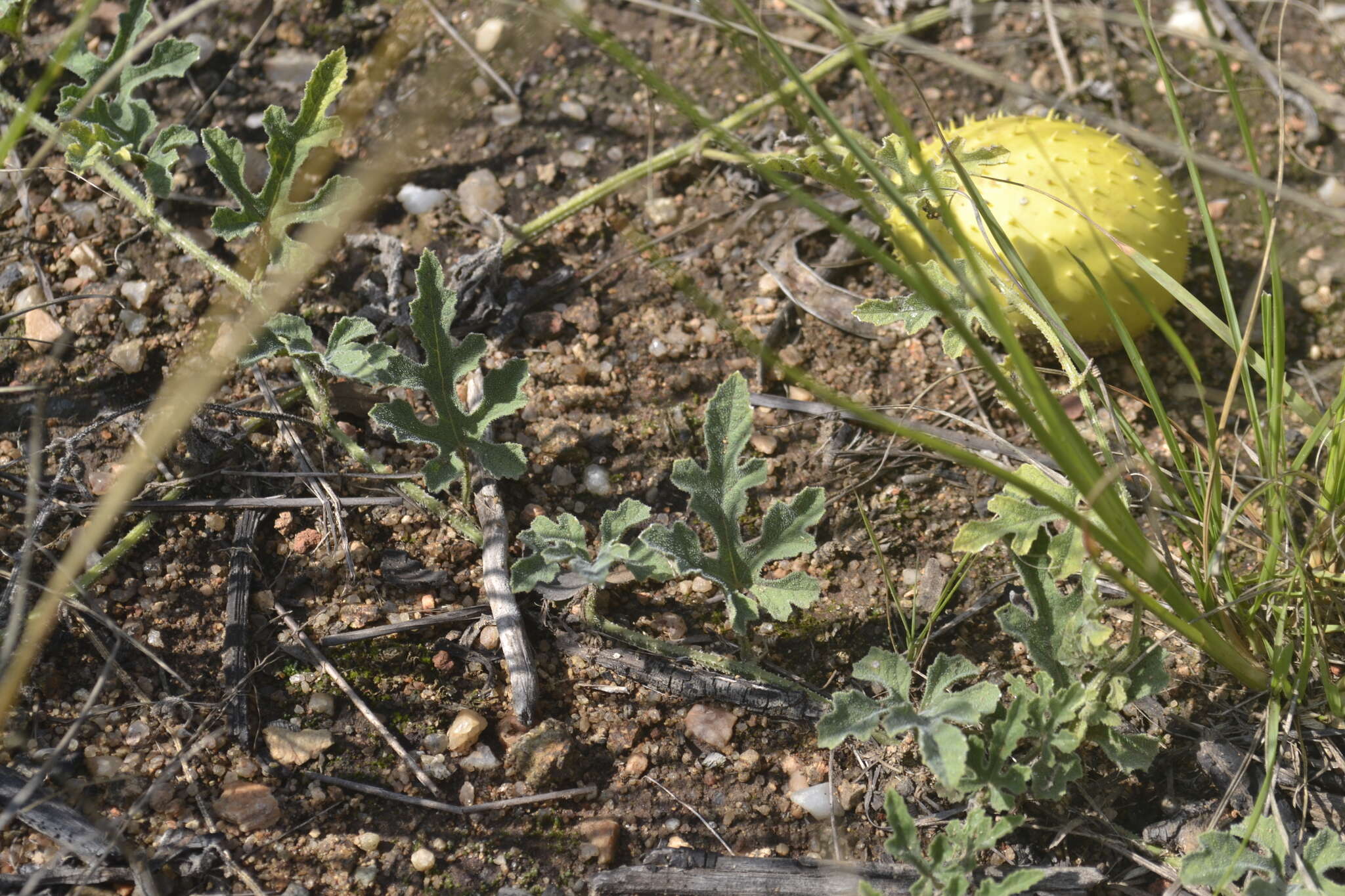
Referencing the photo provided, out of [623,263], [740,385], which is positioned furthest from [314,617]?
[623,263]

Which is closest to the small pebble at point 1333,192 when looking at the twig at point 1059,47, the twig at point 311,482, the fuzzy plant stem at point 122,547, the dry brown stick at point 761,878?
the twig at point 1059,47

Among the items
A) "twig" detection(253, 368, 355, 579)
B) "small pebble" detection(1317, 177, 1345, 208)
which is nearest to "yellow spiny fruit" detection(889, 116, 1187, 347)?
"small pebble" detection(1317, 177, 1345, 208)

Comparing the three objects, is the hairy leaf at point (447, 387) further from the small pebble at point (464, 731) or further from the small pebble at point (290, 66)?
the small pebble at point (290, 66)

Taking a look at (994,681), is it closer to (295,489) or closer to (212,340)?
(295,489)

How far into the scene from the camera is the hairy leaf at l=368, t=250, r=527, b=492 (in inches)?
79.5

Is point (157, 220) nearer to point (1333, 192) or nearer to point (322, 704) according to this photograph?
point (322, 704)

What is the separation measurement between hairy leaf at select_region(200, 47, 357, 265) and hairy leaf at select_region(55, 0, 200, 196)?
0.53ft

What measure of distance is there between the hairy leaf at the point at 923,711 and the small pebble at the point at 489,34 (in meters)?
2.15

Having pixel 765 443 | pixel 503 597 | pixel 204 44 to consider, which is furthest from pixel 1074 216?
pixel 204 44

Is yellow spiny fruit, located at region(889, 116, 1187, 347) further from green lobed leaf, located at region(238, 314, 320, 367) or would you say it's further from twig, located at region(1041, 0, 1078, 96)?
green lobed leaf, located at region(238, 314, 320, 367)

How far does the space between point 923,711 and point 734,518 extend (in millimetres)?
463

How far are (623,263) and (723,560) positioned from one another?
1094 mm

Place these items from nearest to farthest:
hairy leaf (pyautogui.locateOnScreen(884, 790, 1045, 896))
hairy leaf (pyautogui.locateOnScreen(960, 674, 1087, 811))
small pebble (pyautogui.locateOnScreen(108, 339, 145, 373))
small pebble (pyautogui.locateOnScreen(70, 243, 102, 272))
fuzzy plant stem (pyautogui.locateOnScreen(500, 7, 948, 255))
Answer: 1. hairy leaf (pyautogui.locateOnScreen(884, 790, 1045, 896))
2. hairy leaf (pyautogui.locateOnScreen(960, 674, 1087, 811))
3. small pebble (pyautogui.locateOnScreen(108, 339, 145, 373))
4. small pebble (pyautogui.locateOnScreen(70, 243, 102, 272))
5. fuzzy plant stem (pyautogui.locateOnScreen(500, 7, 948, 255))

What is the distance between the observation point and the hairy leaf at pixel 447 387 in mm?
2020
